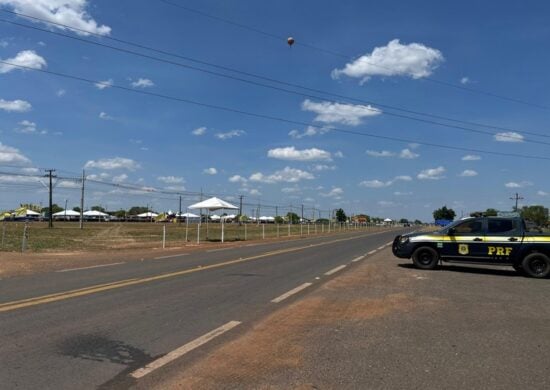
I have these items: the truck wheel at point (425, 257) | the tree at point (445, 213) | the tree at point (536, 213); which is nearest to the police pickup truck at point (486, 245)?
the truck wheel at point (425, 257)

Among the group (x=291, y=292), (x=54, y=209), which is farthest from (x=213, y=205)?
(x=54, y=209)

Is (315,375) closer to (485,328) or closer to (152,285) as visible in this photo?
(485,328)

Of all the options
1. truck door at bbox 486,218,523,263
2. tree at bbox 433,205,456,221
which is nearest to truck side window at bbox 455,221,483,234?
truck door at bbox 486,218,523,263

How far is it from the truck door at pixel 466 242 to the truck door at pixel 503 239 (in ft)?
0.61

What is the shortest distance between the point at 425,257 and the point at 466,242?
4.41ft

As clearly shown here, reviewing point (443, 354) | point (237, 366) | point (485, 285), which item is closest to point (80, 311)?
point (237, 366)

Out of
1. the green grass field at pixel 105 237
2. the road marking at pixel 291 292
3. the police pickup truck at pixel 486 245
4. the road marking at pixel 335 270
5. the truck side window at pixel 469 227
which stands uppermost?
the truck side window at pixel 469 227

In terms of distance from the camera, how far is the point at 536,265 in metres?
14.3

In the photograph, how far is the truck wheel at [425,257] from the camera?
51.5ft

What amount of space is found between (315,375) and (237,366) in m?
0.84

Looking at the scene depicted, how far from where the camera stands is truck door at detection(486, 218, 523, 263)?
47.8ft

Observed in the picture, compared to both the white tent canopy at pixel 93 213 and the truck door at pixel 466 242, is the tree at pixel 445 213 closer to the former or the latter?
→ the white tent canopy at pixel 93 213

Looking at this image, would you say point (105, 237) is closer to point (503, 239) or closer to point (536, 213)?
point (503, 239)

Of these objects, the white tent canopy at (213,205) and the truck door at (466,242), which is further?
the white tent canopy at (213,205)
